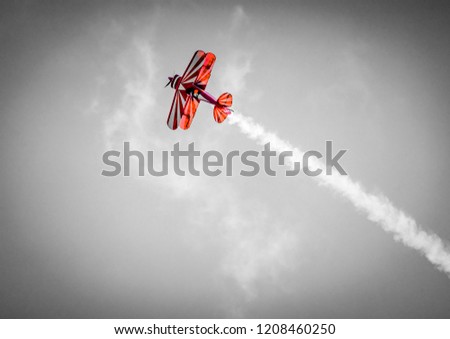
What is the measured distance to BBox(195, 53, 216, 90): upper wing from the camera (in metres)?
21.6

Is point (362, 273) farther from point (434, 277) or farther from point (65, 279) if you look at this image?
point (65, 279)

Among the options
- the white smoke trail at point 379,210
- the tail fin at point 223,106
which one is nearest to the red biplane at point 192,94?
the tail fin at point 223,106

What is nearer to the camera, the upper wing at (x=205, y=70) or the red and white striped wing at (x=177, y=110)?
the upper wing at (x=205, y=70)

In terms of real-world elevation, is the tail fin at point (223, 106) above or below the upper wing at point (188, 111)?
above

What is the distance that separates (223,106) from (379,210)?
14683 mm

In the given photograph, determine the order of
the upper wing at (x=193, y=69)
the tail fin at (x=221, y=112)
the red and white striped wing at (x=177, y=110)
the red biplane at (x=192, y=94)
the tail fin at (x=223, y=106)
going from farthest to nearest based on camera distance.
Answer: the tail fin at (x=221, y=112) < the tail fin at (x=223, y=106) < the red and white striped wing at (x=177, y=110) < the red biplane at (x=192, y=94) < the upper wing at (x=193, y=69)

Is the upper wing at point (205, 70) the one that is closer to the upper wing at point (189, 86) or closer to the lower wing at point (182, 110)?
the upper wing at point (189, 86)

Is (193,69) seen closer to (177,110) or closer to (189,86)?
(189,86)

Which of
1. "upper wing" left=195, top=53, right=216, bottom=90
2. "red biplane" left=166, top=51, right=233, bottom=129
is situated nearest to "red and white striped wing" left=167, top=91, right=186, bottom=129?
"red biplane" left=166, top=51, right=233, bottom=129

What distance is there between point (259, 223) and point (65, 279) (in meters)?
Answer: 60.7

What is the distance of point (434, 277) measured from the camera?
68.1 meters

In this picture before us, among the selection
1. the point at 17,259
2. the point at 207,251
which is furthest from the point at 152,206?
the point at 17,259

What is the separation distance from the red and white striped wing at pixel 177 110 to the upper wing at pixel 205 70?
1.17 m

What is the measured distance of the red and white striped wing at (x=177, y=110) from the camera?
73.8ft
